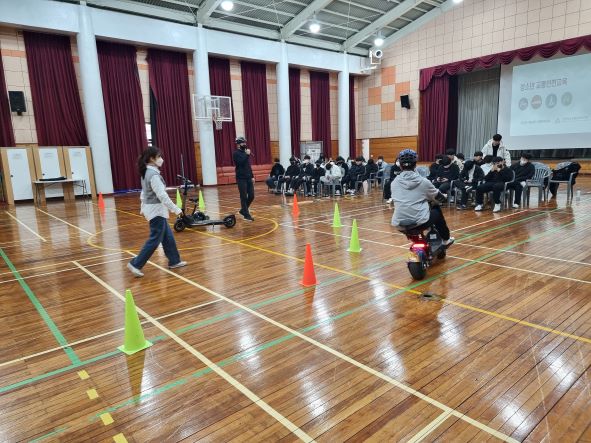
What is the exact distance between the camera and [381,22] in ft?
54.9

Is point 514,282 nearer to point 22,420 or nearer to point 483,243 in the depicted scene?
point 483,243

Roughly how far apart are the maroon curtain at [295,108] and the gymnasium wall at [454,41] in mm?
3980

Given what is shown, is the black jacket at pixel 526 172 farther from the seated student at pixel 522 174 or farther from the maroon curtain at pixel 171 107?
the maroon curtain at pixel 171 107

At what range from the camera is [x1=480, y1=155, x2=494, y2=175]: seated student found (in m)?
8.34

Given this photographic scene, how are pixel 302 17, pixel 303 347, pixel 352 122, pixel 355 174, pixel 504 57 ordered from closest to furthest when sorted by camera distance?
pixel 303 347
pixel 355 174
pixel 504 57
pixel 302 17
pixel 352 122

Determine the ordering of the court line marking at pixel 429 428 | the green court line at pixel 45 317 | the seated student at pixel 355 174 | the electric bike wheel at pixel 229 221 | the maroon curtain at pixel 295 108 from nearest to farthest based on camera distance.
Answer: the court line marking at pixel 429 428
the green court line at pixel 45 317
the electric bike wheel at pixel 229 221
the seated student at pixel 355 174
the maroon curtain at pixel 295 108

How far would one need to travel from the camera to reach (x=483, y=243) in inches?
214

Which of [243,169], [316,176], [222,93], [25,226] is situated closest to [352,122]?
[222,93]

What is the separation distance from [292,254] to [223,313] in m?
1.99

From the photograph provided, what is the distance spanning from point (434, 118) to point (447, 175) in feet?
31.6

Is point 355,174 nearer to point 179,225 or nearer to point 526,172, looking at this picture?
point 526,172

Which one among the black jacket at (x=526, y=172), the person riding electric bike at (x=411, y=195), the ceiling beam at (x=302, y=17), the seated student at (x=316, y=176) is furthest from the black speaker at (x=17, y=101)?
the black jacket at (x=526, y=172)

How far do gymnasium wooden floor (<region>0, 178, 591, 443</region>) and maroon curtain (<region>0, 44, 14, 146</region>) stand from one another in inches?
326

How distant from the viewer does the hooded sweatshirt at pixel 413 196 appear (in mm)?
3984
